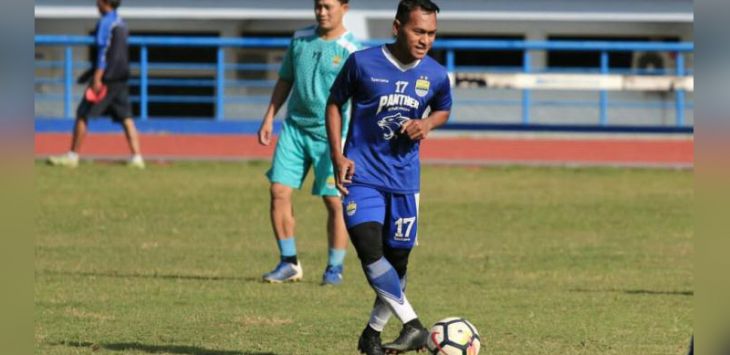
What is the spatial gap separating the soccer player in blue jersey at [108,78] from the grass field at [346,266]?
0.50 m

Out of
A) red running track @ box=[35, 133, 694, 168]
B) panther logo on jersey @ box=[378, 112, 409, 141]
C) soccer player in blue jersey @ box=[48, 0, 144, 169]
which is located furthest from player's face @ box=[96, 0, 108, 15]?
panther logo on jersey @ box=[378, 112, 409, 141]

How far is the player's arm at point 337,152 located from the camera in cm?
673

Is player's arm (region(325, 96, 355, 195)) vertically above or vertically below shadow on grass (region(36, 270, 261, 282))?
above

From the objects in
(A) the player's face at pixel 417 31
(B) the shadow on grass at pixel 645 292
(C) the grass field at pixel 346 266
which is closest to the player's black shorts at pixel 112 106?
(C) the grass field at pixel 346 266

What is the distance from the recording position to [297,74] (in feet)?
32.5

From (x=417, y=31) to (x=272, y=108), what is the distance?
315 centimetres

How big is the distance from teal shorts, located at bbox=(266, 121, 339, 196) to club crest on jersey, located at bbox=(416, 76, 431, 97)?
305 centimetres

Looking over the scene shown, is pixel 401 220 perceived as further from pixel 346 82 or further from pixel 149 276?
pixel 149 276

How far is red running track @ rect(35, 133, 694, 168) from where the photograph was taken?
21.5 m

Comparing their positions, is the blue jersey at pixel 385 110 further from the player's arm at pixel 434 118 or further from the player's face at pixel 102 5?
the player's face at pixel 102 5

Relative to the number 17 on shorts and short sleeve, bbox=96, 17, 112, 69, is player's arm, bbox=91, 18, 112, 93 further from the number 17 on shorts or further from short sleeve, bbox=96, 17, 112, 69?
the number 17 on shorts
